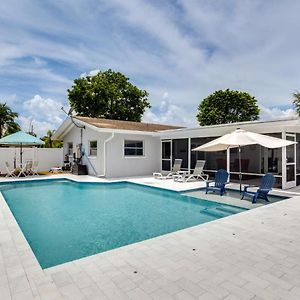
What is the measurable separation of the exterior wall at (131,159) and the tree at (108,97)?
1699 cm

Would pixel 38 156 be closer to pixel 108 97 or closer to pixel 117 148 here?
pixel 117 148

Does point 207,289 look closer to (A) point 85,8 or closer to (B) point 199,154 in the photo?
(A) point 85,8

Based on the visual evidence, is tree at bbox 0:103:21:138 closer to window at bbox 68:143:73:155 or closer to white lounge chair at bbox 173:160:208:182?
window at bbox 68:143:73:155

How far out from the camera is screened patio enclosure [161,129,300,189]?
11.4 m

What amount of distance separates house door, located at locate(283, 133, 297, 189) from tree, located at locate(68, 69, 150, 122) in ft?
81.4

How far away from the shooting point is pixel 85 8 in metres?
8.81

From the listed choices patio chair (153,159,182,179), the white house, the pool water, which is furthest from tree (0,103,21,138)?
patio chair (153,159,182,179)

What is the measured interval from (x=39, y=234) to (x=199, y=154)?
11068 mm

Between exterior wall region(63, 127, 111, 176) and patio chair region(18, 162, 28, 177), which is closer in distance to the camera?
exterior wall region(63, 127, 111, 176)

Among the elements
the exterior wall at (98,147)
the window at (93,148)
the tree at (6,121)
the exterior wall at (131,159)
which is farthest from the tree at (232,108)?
the tree at (6,121)

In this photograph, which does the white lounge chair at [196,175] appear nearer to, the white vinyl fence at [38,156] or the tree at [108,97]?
the white vinyl fence at [38,156]

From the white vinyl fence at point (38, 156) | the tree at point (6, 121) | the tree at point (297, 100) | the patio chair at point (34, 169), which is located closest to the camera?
the patio chair at point (34, 169)

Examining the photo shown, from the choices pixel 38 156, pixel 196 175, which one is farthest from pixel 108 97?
pixel 196 175

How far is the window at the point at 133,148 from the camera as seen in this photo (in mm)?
16547
